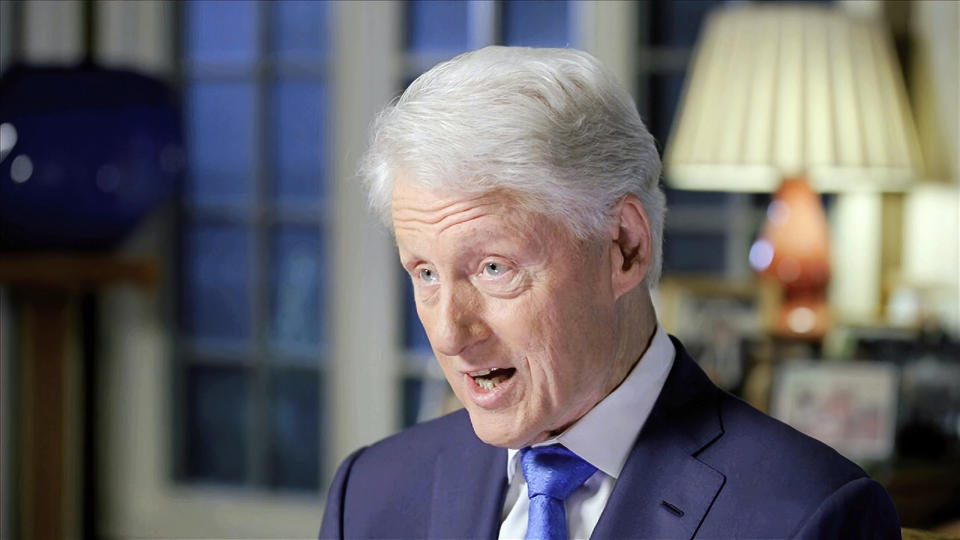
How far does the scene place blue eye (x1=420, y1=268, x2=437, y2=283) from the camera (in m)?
1.23

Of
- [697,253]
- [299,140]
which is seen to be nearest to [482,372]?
[697,253]

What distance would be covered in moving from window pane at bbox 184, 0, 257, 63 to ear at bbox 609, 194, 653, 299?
2.90 m

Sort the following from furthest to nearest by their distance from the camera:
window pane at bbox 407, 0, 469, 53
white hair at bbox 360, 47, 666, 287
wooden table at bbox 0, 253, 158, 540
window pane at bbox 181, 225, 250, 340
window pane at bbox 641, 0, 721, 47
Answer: window pane at bbox 181, 225, 250, 340 < window pane at bbox 407, 0, 469, 53 < window pane at bbox 641, 0, 721, 47 < wooden table at bbox 0, 253, 158, 540 < white hair at bbox 360, 47, 666, 287

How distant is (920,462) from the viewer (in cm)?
269

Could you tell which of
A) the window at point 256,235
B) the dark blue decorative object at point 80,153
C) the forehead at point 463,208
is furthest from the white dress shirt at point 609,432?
the window at point 256,235

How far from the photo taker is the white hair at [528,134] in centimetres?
115

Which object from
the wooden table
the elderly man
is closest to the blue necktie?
the elderly man

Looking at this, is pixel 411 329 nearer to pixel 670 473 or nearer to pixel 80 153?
pixel 80 153

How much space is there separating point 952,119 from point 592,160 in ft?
7.52

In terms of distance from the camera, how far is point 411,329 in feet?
12.9

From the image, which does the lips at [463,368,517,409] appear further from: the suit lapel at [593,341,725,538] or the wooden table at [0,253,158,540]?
the wooden table at [0,253,158,540]

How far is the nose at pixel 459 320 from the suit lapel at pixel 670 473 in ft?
0.71

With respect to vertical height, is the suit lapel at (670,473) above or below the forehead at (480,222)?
below

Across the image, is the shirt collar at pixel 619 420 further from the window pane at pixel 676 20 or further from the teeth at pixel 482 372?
the window pane at pixel 676 20
